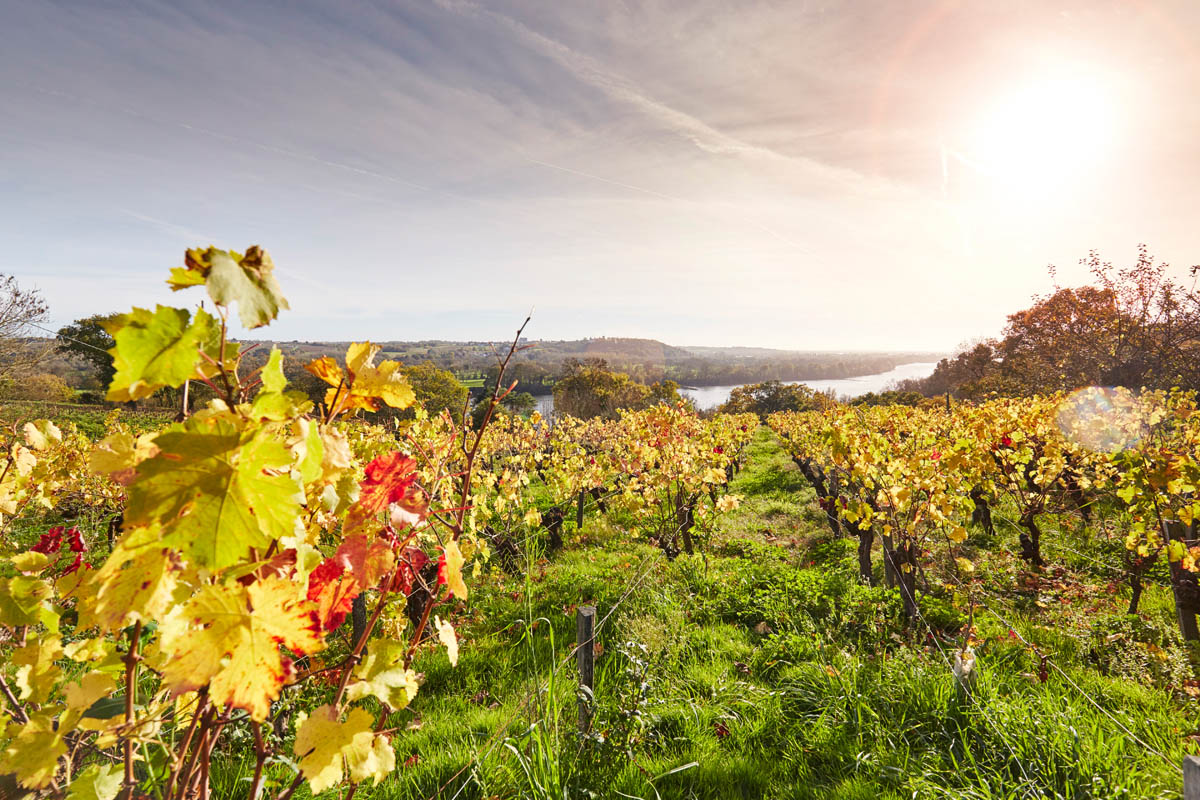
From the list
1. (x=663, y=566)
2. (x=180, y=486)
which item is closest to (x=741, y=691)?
(x=663, y=566)

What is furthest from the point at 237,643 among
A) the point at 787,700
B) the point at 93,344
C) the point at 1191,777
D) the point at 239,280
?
the point at 93,344

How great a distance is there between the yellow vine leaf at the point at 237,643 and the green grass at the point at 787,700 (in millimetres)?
1071

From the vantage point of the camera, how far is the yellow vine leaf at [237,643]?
2.12 ft

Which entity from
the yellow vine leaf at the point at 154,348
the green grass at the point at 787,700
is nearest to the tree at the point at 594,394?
the green grass at the point at 787,700

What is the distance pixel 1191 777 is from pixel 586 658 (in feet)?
7.97

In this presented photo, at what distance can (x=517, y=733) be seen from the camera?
125 inches

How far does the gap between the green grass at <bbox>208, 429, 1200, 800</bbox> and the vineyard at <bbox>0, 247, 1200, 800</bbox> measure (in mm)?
26

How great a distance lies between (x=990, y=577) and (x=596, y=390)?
4872 centimetres

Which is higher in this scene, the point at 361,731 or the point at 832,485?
the point at 361,731

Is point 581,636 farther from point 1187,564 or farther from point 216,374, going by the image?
point 1187,564

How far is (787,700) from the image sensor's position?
3.60 metres

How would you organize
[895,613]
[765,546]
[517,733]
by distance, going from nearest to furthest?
[517,733] < [895,613] < [765,546]

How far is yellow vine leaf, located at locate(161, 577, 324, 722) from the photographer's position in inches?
25.4

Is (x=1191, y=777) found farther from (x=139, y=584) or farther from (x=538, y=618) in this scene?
(x=538, y=618)
